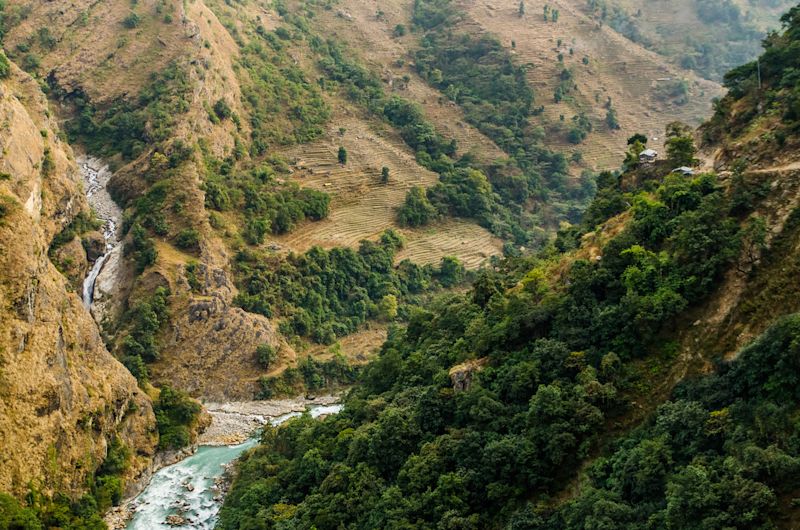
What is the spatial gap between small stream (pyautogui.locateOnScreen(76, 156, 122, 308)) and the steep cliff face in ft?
27.7

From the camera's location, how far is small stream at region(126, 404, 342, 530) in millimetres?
52381

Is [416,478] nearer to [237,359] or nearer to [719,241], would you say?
[719,241]

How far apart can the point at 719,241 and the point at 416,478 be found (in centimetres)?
1587

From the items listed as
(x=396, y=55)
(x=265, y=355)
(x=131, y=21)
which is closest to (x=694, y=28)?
(x=396, y=55)

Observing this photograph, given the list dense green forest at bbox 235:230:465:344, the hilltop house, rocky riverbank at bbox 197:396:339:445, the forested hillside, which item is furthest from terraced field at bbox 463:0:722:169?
the forested hillside

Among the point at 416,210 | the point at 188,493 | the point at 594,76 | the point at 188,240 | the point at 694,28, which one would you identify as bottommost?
the point at 188,493

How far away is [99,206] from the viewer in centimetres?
7981

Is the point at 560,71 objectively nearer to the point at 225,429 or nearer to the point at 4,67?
the point at 4,67

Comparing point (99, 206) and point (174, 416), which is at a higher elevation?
point (99, 206)

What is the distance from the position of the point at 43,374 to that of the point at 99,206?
107ft

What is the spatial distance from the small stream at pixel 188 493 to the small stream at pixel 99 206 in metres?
17.0

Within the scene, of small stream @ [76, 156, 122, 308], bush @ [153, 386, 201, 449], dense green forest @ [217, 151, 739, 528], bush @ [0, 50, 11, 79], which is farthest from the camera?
bush @ [0, 50, 11, 79]

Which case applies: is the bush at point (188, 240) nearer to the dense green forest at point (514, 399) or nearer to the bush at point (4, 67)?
the bush at point (4, 67)

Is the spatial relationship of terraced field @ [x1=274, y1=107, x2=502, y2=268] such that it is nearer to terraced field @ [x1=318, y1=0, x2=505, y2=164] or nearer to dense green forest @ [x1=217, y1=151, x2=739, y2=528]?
terraced field @ [x1=318, y1=0, x2=505, y2=164]
